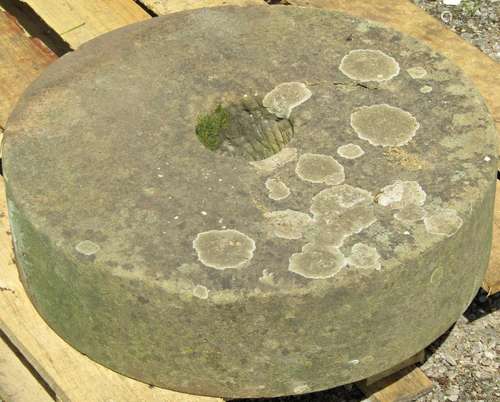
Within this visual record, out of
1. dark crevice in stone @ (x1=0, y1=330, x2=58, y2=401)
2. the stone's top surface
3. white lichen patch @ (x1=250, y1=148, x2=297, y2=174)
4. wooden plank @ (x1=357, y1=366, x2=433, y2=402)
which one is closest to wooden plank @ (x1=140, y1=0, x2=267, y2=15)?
the stone's top surface

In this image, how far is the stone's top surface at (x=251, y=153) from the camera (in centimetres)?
278

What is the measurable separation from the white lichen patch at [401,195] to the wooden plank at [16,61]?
Answer: 4.49ft

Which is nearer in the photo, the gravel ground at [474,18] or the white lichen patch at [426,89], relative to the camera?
the white lichen patch at [426,89]

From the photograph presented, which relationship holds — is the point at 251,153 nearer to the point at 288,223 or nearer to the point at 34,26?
the point at 288,223

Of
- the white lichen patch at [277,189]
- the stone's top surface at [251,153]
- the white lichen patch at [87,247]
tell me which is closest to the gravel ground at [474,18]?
→ the stone's top surface at [251,153]

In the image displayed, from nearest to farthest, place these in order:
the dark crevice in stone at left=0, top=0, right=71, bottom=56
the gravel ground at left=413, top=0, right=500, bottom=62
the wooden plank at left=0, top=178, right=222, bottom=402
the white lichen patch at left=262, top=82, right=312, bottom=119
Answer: the wooden plank at left=0, top=178, right=222, bottom=402, the white lichen patch at left=262, top=82, right=312, bottom=119, the dark crevice in stone at left=0, top=0, right=71, bottom=56, the gravel ground at left=413, top=0, right=500, bottom=62

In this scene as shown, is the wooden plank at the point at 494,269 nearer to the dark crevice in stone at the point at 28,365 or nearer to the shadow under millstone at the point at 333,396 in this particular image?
the shadow under millstone at the point at 333,396

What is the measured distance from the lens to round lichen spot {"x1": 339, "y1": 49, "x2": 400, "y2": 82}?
330 centimetres

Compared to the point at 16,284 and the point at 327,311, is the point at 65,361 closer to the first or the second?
the point at 16,284

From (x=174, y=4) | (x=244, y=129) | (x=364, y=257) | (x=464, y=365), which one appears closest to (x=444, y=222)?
(x=364, y=257)

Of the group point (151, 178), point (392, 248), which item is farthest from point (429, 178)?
point (151, 178)

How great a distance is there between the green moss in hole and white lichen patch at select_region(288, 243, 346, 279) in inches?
23.0

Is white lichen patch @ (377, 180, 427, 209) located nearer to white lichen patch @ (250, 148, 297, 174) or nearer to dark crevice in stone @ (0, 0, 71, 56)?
white lichen patch @ (250, 148, 297, 174)

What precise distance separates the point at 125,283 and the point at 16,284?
0.60m
